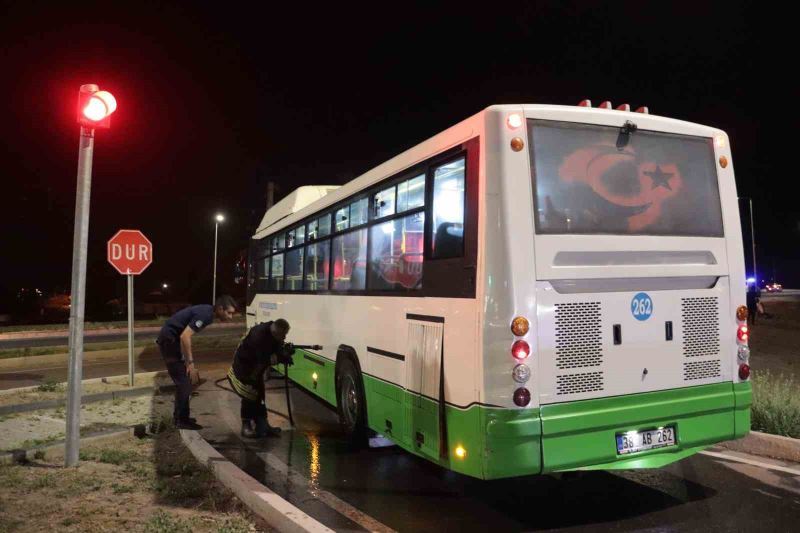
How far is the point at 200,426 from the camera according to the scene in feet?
25.7

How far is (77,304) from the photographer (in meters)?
5.75

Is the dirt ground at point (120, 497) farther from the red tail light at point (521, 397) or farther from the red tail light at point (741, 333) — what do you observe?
the red tail light at point (741, 333)

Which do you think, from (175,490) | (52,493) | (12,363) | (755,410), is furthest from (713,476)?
(12,363)

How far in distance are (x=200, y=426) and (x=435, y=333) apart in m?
A: 4.40

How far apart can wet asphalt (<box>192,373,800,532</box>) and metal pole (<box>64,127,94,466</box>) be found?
5.47 ft

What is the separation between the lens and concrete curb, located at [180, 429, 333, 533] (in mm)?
4199

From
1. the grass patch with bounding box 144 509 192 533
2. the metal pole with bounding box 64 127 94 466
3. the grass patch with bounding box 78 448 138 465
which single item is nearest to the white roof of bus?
the metal pole with bounding box 64 127 94 466

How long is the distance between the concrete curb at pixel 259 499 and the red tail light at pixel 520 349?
180 centimetres

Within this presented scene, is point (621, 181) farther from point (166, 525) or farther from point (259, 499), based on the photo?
point (166, 525)

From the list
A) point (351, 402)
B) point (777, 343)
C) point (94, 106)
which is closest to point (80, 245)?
point (94, 106)

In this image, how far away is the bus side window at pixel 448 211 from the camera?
4799mm

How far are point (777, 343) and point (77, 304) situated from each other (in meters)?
18.7

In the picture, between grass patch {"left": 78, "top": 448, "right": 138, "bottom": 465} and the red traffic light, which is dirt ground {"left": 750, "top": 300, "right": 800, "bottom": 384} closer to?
grass patch {"left": 78, "top": 448, "right": 138, "bottom": 465}

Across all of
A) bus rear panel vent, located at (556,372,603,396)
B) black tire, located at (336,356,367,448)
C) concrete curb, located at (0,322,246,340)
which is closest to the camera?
bus rear panel vent, located at (556,372,603,396)
